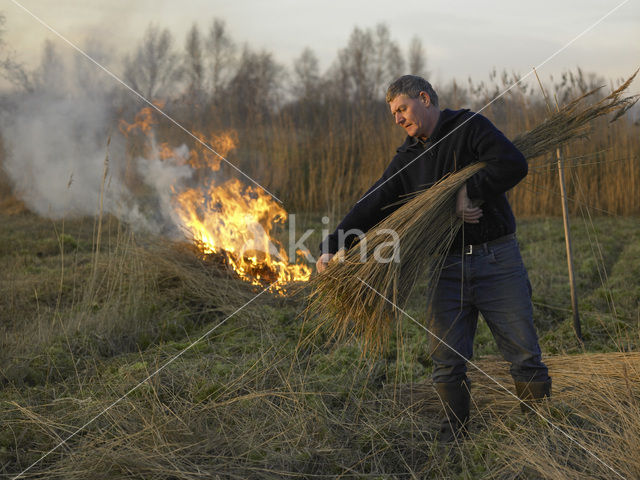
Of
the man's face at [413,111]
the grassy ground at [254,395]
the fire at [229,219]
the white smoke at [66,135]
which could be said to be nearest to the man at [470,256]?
the man's face at [413,111]

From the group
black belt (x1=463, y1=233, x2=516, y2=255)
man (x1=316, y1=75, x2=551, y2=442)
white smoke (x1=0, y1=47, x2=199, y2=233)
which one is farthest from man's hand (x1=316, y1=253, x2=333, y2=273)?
white smoke (x1=0, y1=47, x2=199, y2=233)

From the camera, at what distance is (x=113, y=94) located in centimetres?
864

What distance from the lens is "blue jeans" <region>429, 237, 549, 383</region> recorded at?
2430 mm

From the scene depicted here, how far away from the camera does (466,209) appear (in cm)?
244

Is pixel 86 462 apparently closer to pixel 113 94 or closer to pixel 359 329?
pixel 359 329

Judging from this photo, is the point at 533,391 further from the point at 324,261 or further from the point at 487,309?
the point at 324,261

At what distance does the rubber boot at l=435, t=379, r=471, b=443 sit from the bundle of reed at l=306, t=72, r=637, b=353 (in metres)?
0.36

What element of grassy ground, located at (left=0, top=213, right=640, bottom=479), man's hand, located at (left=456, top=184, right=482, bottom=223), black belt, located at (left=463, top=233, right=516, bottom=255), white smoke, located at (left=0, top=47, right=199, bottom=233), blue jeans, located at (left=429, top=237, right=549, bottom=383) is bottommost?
grassy ground, located at (left=0, top=213, right=640, bottom=479)

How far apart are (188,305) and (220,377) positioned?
1.75m

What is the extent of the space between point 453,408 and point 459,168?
1.11 metres

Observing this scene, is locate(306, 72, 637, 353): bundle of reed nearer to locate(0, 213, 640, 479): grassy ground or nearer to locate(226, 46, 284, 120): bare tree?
locate(0, 213, 640, 479): grassy ground

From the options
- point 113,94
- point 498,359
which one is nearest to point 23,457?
point 498,359

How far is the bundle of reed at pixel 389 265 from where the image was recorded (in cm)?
251

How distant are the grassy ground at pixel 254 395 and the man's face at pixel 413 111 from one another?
96 cm
